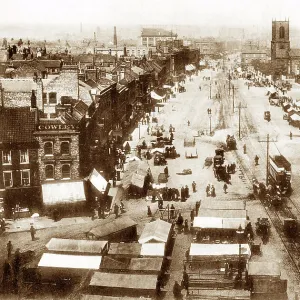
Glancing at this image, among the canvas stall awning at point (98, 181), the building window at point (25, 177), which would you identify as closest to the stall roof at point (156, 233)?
the canvas stall awning at point (98, 181)

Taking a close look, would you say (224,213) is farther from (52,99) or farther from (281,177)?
(52,99)

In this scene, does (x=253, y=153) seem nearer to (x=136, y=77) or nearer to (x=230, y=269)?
(x=230, y=269)

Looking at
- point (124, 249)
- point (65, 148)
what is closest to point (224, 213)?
point (124, 249)

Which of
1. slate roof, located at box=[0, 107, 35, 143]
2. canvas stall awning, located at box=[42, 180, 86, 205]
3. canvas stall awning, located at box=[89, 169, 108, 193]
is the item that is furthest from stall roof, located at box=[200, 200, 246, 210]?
slate roof, located at box=[0, 107, 35, 143]

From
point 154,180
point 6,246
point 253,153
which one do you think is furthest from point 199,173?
point 6,246

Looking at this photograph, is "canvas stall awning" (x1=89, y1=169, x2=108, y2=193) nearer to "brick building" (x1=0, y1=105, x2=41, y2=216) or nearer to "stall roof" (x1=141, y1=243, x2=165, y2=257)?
"brick building" (x1=0, y1=105, x2=41, y2=216)

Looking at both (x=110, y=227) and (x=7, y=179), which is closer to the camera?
(x=110, y=227)
